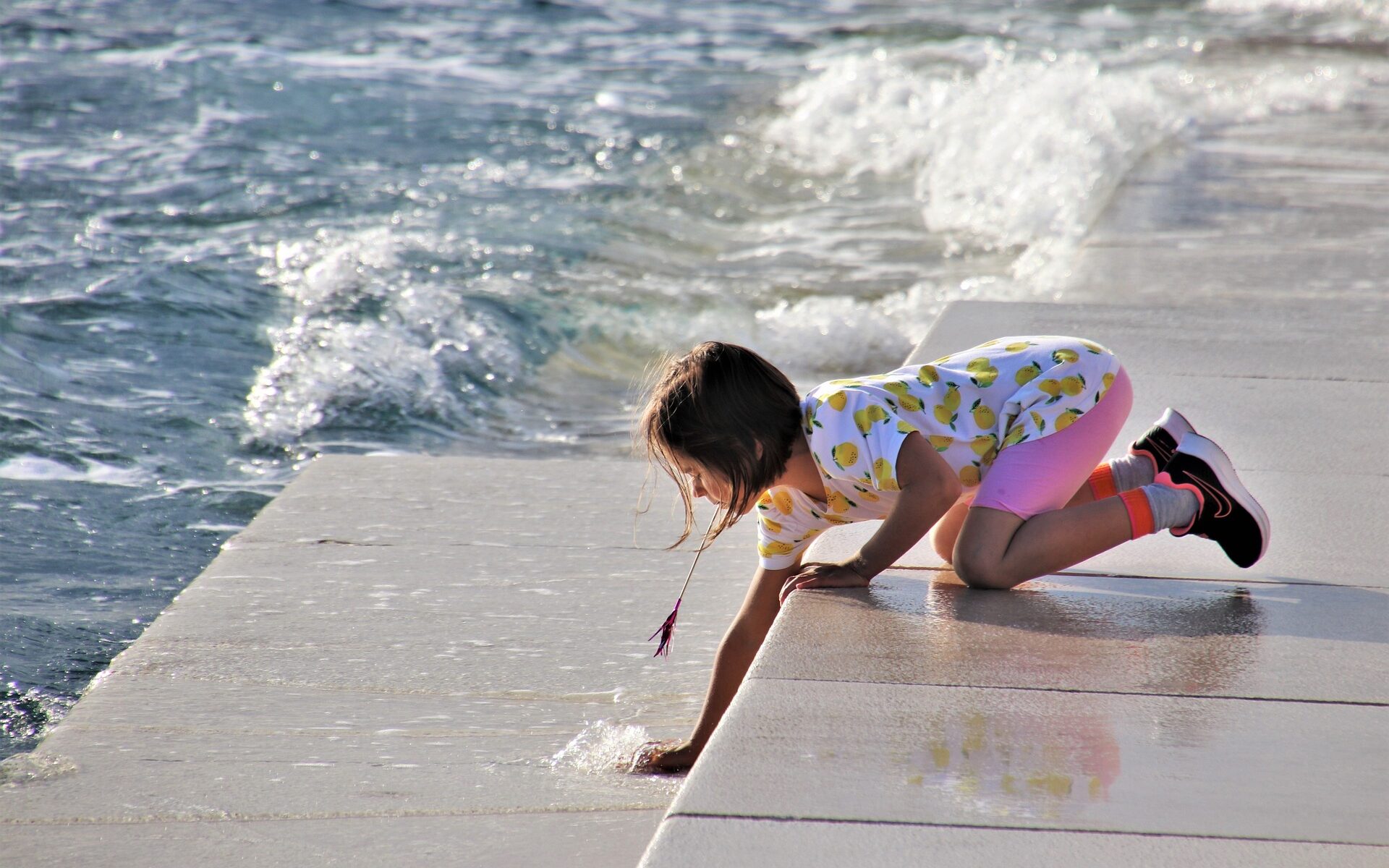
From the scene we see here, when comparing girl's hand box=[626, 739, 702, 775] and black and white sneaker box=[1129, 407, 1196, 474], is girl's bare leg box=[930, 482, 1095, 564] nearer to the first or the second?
black and white sneaker box=[1129, 407, 1196, 474]

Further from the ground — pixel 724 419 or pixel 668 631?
pixel 724 419

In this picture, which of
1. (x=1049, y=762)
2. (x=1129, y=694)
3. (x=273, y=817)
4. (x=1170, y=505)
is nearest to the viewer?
(x=1049, y=762)

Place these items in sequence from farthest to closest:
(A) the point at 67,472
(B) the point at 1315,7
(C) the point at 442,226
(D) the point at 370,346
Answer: (B) the point at 1315,7 → (C) the point at 442,226 → (D) the point at 370,346 → (A) the point at 67,472

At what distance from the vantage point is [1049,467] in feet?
9.57

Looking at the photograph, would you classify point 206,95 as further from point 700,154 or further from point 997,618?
point 997,618

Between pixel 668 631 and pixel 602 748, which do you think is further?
pixel 668 631

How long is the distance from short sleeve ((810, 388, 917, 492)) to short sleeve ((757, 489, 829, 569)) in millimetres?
205

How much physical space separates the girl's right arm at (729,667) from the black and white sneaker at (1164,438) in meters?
0.83

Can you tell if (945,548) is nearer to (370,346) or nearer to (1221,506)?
(1221,506)

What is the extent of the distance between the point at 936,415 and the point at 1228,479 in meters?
0.64

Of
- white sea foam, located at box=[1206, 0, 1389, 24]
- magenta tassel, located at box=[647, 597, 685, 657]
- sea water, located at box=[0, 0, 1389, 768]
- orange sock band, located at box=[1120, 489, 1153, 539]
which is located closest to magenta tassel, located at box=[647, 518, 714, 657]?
magenta tassel, located at box=[647, 597, 685, 657]

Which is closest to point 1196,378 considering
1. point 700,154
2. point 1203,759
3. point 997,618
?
point 997,618

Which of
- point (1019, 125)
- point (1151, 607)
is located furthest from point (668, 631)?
point (1019, 125)

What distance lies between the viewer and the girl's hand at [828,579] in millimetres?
2891
